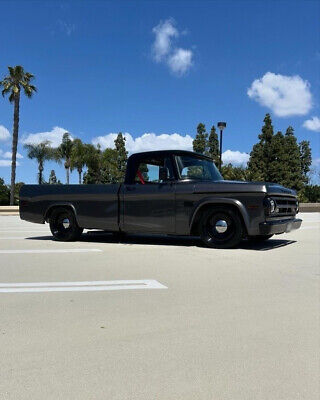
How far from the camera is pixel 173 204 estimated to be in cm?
727

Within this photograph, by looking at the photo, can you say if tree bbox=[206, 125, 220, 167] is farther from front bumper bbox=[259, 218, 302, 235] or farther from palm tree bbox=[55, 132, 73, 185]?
front bumper bbox=[259, 218, 302, 235]

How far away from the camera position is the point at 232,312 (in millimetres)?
3426

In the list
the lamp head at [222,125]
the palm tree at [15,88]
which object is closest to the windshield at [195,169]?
the lamp head at [222,125]

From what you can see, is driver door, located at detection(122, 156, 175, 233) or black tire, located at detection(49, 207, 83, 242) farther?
black tire, located at detection(49, 207, 83, 242)

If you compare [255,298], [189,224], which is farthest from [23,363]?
[189,224]

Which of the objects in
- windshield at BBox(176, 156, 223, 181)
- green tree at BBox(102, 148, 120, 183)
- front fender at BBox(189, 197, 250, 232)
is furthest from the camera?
green tree at BBox(102, 148, 120, 183)

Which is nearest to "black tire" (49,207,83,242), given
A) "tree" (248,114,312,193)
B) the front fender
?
the front fender

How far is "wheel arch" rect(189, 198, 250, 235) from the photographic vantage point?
21.9ft

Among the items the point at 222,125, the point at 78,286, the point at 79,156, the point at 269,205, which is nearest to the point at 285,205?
the point at 269,205

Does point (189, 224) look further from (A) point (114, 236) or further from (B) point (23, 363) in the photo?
(B) point (23, 363)

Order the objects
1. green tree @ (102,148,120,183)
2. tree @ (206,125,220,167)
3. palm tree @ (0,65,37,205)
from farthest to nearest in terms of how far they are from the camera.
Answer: tree @ (206,125,220,167) < green tree @ (102,148,120,183) < palm tree @ (0,65,37,205)

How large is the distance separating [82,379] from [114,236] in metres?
7.41

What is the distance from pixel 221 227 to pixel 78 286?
11.3 ft

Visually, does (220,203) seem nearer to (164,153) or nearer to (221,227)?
(221,227)
